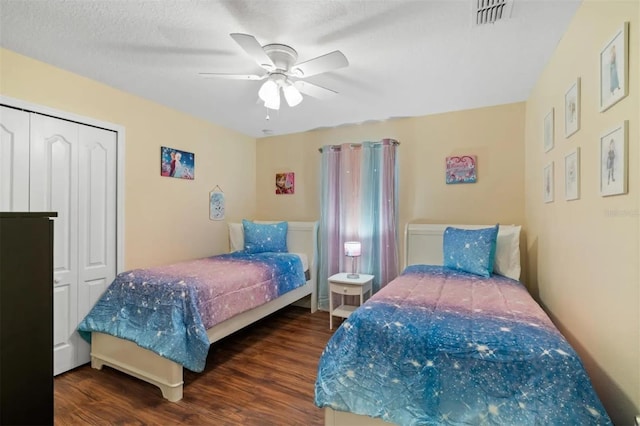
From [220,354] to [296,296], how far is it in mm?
1079

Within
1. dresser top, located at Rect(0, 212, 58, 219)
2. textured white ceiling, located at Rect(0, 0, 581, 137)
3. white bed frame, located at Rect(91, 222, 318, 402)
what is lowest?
white bed frame, located at Rect(91, 222, 318, 402)

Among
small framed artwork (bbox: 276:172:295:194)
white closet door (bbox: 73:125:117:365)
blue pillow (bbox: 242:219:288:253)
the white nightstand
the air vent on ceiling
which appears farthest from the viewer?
small framed artwork (bbox: 276:172:295:194)

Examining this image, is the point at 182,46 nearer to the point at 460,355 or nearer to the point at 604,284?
the point at 460,355

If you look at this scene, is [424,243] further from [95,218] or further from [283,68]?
[95,218]

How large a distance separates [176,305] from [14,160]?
1.53m

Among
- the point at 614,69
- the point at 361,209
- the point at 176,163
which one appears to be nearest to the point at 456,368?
the point at 614,69

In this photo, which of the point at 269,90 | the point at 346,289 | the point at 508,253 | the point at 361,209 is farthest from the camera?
the point at 361,209

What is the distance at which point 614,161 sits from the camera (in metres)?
1.22

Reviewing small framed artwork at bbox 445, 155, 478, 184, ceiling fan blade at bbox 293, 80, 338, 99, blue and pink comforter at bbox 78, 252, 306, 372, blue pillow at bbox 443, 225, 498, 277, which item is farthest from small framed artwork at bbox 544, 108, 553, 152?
blue and pink comforter at bbox 78, 252, 306, 372

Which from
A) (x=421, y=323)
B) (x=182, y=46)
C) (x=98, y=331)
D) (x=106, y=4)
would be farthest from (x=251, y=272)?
→ (x=106, y=4)

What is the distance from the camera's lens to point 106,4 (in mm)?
1567

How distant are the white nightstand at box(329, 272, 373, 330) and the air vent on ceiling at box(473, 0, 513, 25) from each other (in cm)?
238

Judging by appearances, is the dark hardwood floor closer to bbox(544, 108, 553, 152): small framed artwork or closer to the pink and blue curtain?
the pink and blue curtain

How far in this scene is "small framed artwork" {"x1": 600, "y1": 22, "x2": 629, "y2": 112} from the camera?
1.14 m
